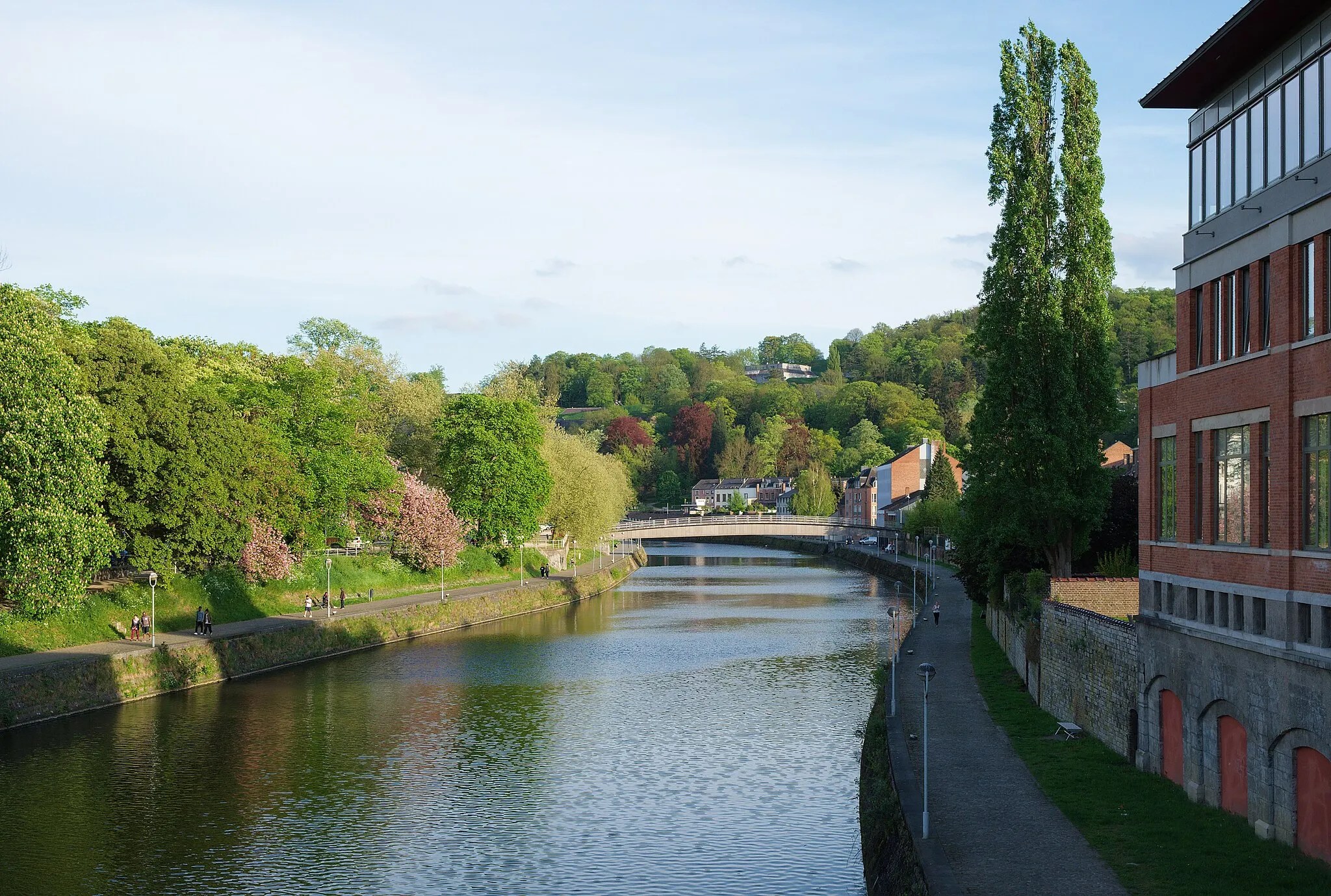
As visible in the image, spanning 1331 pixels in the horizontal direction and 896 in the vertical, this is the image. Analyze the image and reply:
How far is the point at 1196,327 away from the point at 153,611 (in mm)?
33297

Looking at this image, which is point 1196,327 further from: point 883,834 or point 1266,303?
point 883,834

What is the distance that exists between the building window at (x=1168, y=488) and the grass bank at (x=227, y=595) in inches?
1165

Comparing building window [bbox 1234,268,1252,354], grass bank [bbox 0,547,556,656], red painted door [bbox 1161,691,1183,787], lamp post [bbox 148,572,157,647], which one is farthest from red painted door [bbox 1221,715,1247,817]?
lamp post [bbox 148,572,157,647]

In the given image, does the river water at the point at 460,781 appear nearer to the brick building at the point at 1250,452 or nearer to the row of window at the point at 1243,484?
the brick building at the point at 1250,452

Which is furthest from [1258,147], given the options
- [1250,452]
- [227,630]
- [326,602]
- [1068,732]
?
[326,602]

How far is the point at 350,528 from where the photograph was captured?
6153 centimetres

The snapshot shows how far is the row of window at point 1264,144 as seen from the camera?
62.5 feet

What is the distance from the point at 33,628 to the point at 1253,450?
113ft

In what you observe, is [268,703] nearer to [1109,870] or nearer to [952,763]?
[952,763]

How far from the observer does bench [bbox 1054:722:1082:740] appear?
28306mm

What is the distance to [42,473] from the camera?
34906mm

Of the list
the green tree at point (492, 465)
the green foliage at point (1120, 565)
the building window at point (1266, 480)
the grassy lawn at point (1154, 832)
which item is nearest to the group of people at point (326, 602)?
the green tree at point (492, 465)

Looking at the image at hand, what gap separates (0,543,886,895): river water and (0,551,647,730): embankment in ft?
2.56

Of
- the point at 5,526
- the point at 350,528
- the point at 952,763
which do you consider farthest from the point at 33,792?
the point at 350,528
